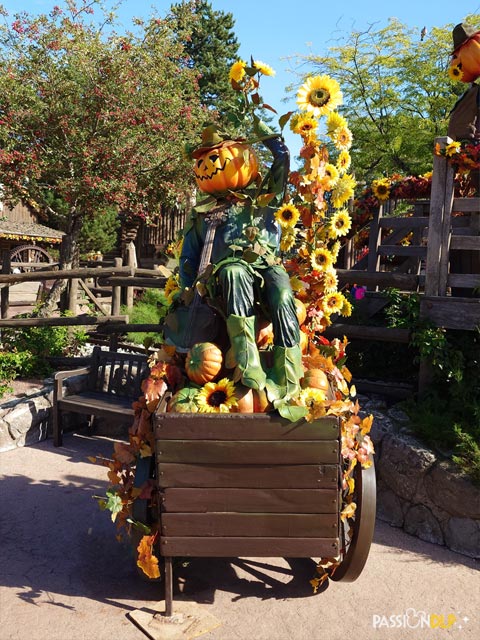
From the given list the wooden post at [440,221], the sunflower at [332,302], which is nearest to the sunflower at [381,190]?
the wooden post at [440,221]

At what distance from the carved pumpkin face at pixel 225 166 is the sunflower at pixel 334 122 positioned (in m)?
0.58

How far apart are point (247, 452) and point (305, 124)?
Answer: 1891 millimetres

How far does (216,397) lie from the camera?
107 inches

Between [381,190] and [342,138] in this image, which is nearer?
[342,138]

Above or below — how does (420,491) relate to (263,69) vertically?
below

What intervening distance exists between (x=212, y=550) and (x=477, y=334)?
287 centimetres

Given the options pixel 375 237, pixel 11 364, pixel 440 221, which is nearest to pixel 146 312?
pixel 11 364

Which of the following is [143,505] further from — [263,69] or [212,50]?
[212,50]

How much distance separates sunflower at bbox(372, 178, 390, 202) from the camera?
20.7 feet

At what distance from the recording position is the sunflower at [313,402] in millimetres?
2588

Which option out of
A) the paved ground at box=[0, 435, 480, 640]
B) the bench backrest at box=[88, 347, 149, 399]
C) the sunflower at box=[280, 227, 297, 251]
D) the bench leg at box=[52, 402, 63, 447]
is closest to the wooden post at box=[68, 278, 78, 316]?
the bench backrest at box=[88, 347, 149, 399]

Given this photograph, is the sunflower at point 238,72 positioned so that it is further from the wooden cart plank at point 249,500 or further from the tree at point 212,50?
the tree at point 212,50

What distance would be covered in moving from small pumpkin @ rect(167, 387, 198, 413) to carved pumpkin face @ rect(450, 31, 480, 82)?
13.4 ft

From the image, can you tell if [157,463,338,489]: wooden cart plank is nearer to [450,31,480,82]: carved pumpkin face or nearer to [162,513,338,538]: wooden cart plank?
[162,513,338,538]: wooden cart plank
